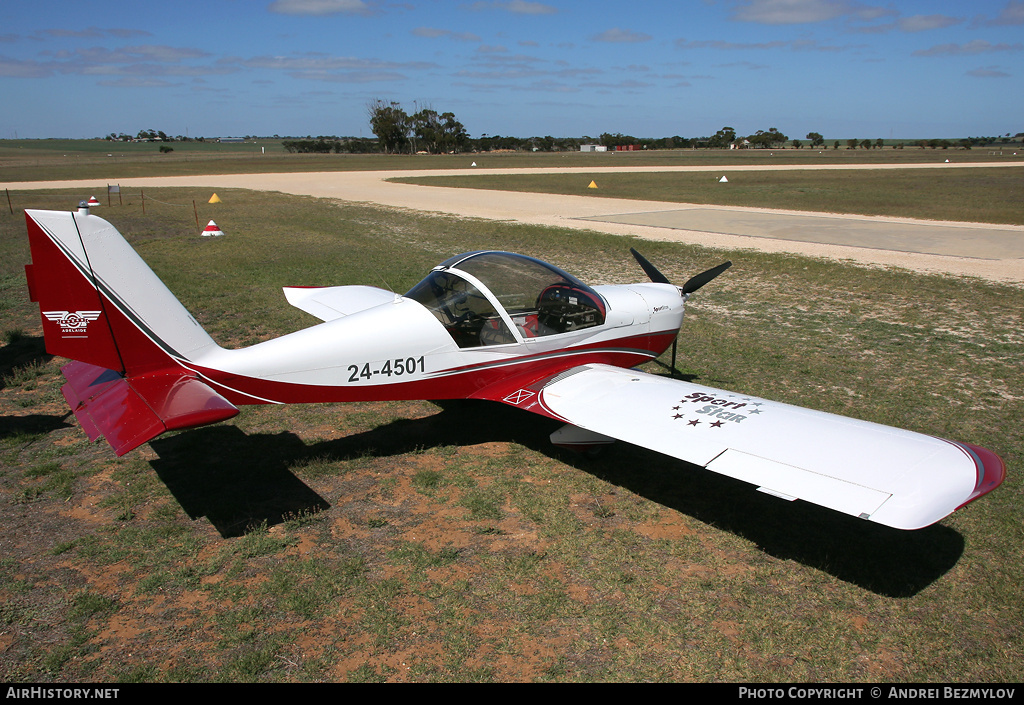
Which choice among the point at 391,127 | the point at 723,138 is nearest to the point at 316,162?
the point at 391,127

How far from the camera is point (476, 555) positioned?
5.09 m

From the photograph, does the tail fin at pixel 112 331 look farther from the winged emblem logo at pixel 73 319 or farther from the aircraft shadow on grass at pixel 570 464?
the aircraft shadow on grass at pixel 570 464

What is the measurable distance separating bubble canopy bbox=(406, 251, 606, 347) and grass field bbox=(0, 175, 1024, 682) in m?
1.34

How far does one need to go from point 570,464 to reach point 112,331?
452 cm

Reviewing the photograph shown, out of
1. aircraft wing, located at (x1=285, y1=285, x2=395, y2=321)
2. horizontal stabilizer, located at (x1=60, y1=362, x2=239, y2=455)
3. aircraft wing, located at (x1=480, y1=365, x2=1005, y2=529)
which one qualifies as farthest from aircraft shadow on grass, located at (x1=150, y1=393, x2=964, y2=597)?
aircraft wing, located at (x1=285, y1=285, x2=395, y2=321)

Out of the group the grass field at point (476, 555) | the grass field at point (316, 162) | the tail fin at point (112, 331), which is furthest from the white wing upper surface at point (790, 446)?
the grass field at point (316, 162)

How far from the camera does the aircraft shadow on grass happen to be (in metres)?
5.13

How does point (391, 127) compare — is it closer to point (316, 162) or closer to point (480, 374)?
point (316, 162)

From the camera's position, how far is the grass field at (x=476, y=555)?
13.2ft

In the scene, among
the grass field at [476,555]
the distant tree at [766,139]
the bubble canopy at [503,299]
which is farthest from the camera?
the distant tree at [766,139]

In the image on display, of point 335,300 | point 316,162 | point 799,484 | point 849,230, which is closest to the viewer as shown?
point 799,484

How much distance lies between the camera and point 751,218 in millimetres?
26969

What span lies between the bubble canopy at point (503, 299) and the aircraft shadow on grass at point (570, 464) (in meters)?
1.34

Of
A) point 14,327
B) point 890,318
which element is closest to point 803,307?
point 890,318
